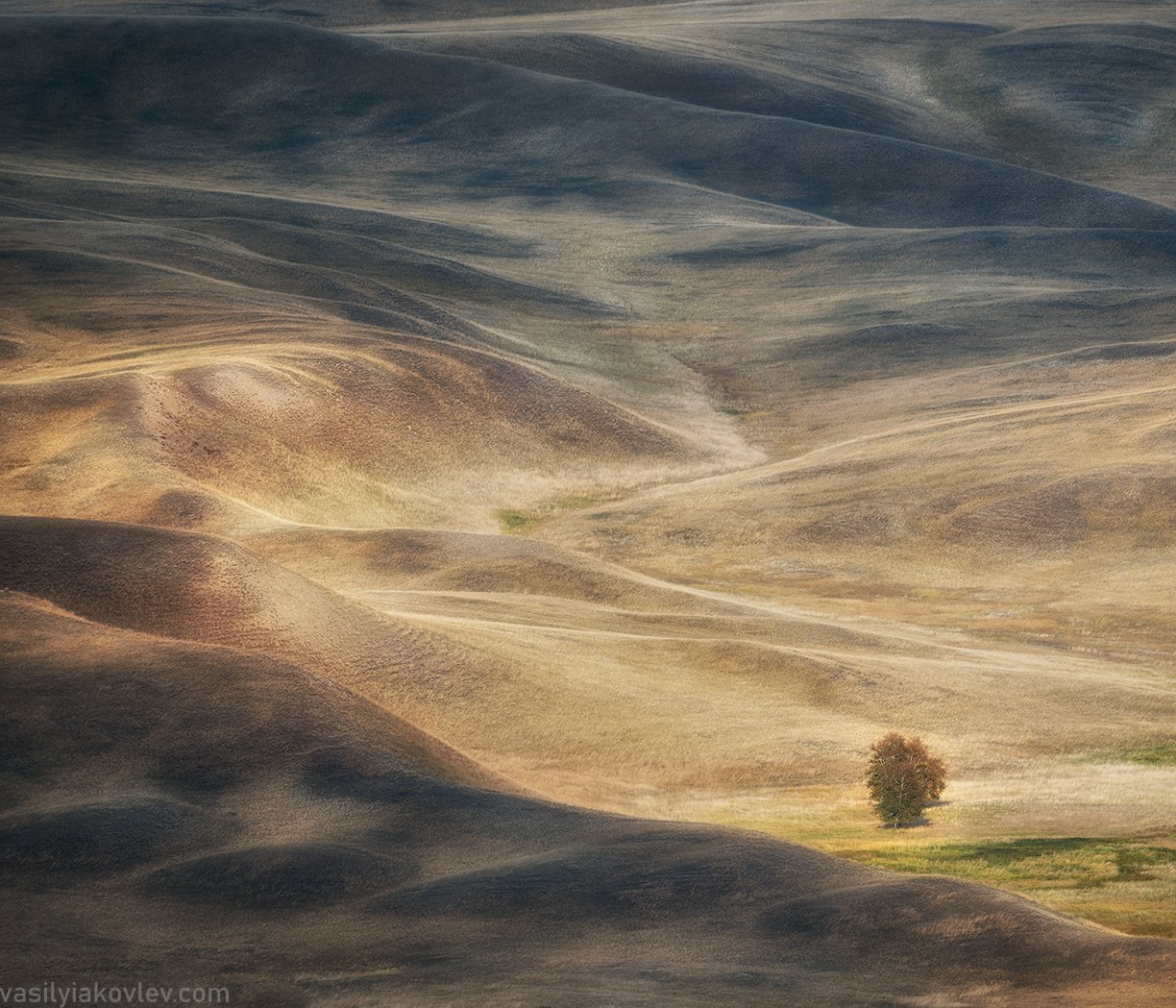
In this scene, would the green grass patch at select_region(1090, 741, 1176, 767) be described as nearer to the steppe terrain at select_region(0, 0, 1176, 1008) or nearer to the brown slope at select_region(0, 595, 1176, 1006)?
the steppe terrain at select_region(0, 0, 1176, 1008)

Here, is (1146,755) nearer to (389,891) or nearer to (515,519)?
(389,891)

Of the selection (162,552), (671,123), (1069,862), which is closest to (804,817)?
(1069,862)

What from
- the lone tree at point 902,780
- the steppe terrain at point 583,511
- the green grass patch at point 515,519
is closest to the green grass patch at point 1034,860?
the steppe terrain at point 583,511

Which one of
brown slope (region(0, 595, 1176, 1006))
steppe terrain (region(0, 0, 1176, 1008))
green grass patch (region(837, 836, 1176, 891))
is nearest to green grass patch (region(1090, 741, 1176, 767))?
steppe terrain (region(0, 0, 1176, 1008))

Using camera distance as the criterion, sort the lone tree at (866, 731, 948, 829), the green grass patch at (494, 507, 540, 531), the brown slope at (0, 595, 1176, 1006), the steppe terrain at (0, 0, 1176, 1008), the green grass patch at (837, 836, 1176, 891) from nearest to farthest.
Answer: the brown slope at (0, 595, 1176, 1006)
the steppe terrain at (0, 0, 1176, 1008)
the green grass patch at (837, 836, 1176, 891)
the lone tree at (866, 731, 948, 829)
the green grass patch at (494, 507, 540, 531)

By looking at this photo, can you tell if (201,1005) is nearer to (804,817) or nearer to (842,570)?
(804,817)

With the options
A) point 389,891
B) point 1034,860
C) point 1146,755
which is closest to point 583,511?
point 1146,755
